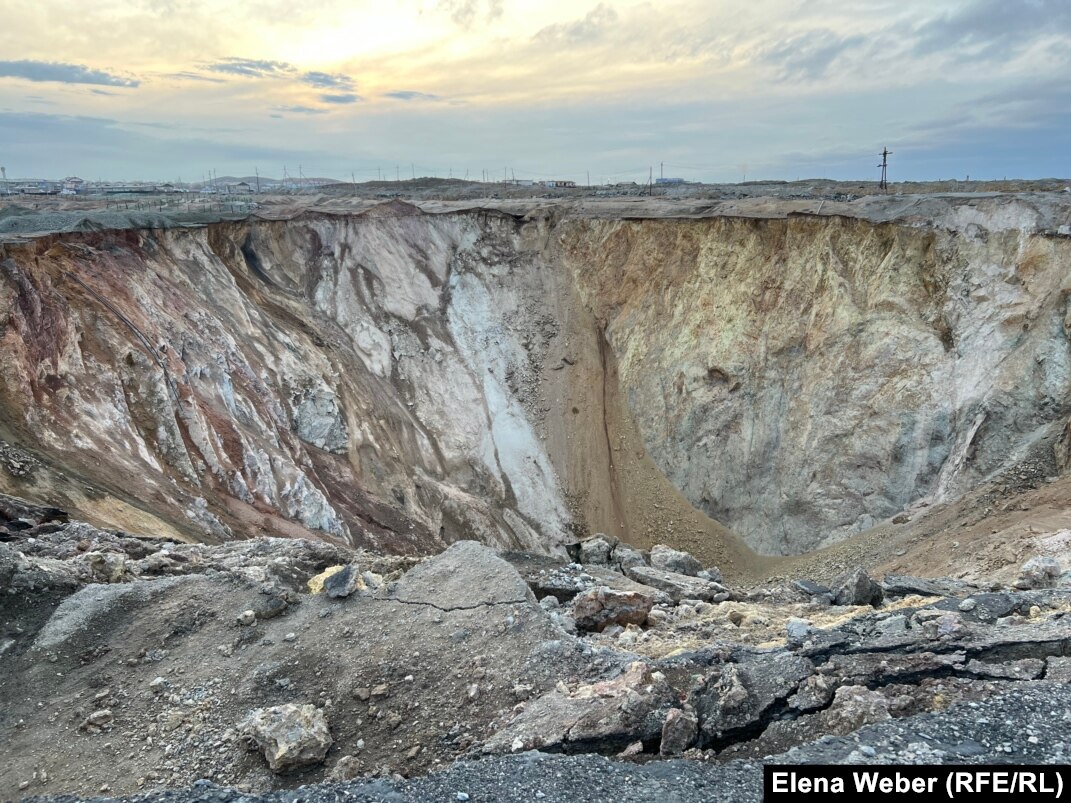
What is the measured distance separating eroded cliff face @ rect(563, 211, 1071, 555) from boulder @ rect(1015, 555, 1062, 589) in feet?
23.8

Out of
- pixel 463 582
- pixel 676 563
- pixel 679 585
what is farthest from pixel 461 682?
pixel 676 563

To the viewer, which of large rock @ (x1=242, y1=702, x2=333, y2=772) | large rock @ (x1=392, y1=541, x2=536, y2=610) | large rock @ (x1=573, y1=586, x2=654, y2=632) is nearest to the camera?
large rock @ (x1=242, y1=702, x2=333, y2=772)

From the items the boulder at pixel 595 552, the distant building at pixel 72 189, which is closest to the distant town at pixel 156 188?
the distant building at pixel 72 189

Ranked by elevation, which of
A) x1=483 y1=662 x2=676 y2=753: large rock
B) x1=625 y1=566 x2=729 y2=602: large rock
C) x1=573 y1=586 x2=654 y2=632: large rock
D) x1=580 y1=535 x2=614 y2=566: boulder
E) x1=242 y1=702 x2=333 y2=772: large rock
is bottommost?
x1=580 y1=535 x2=614 y2=566: boulder

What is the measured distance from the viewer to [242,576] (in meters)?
8.70

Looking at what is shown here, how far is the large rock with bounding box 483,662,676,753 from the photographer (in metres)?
5.97

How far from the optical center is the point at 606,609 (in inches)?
350

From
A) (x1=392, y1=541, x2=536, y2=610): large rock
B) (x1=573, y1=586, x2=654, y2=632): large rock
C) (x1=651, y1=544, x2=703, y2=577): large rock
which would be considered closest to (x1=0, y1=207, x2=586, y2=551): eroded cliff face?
(x1=392, y1=541, x2=536, y2=610): large rock

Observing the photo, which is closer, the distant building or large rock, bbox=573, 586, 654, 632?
large rock, bbox=573, 586, 654, 632

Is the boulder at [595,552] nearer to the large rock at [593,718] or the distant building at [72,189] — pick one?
the large rock at [593,718]

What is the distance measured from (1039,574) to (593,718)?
782cm

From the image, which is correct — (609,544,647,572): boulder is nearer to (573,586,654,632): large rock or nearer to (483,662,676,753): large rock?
(573,586,654,632): large rock

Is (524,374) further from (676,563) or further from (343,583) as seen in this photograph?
A: (343,583)

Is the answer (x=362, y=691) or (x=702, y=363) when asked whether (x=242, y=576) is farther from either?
(x=702, y=363)
